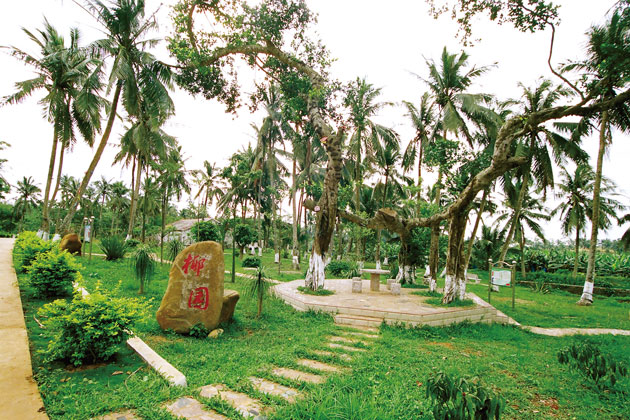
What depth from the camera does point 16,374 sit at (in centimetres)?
340

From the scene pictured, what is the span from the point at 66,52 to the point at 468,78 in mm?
18082

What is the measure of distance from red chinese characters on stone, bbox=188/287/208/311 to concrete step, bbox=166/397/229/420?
2.94 m

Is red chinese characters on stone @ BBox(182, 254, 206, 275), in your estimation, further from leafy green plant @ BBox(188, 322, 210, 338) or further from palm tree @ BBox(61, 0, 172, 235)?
palm tree @ BBox(61, 0, 172, 235)

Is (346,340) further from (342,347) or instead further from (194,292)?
(194,292)

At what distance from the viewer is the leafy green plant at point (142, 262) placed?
891 centimetres

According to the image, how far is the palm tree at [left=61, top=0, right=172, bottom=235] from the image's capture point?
13750 millimetres

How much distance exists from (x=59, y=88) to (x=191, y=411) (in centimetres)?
1833

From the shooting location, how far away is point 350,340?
669 cm

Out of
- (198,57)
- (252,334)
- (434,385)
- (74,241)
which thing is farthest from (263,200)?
(434,385)

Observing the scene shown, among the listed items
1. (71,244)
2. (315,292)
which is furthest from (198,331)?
(71,244)

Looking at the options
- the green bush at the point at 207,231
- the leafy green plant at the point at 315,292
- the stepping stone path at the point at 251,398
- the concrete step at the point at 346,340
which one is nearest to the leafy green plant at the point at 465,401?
the stepping stone path at the point at 251,398

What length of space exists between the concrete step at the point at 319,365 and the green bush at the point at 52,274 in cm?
520

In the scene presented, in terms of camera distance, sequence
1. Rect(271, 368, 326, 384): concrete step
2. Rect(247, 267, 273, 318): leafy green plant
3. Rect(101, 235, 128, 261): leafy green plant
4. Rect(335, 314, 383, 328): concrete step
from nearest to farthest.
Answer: Rect(271, 368, 326, 384): concrete step < Rect(247, 267, 273, 318): leafy green plant < Rect(335, 314, 383, 328): concrete step < Rect(101, 235, 128, 261): leafy green plant

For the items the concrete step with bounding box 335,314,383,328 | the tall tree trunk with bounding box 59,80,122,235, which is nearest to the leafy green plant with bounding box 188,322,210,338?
the concrete step with bounding box 335,314,383,328
